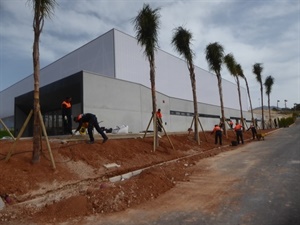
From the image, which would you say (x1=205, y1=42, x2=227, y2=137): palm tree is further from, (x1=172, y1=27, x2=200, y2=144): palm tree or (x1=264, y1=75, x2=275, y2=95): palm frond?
(x1=264, y1=75, x2=275, y2=95): palm frond

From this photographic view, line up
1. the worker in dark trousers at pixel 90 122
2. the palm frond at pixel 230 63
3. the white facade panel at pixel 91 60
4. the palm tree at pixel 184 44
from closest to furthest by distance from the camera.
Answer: the worker in dark trousers at pixel 90 122 → the palm tree at pixel 184 44 → the palm frond at pixel 230 63 → the white facade panel at pixel 91 60

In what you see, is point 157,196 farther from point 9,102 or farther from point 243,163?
point 9,102

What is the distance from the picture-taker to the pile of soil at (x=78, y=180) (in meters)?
6.22

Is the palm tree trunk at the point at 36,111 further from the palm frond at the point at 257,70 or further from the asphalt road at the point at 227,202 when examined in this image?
the palm frond at the point at 257,70

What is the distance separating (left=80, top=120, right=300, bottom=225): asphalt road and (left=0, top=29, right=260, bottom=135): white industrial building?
451 inches

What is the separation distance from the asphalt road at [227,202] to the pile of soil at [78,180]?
49 centimetres

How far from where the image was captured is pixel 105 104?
19656mm

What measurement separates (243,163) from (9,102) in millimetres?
52412

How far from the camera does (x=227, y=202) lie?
643cm

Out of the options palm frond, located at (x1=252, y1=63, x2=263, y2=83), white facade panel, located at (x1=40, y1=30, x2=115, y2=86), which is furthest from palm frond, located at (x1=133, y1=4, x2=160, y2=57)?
palm frond, located at (x1=252, y1=63, x2=263, y2=83)

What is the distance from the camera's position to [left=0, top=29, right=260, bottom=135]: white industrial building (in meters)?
19.7

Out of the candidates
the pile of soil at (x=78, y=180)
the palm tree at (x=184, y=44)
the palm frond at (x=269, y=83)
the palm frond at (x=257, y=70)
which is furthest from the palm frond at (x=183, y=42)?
the palm frond at (x=269, y=83)

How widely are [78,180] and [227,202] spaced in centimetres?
412

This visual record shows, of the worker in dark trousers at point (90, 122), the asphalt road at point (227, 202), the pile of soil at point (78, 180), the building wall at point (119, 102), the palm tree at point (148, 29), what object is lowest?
the asphalt road at point (227, 202)
